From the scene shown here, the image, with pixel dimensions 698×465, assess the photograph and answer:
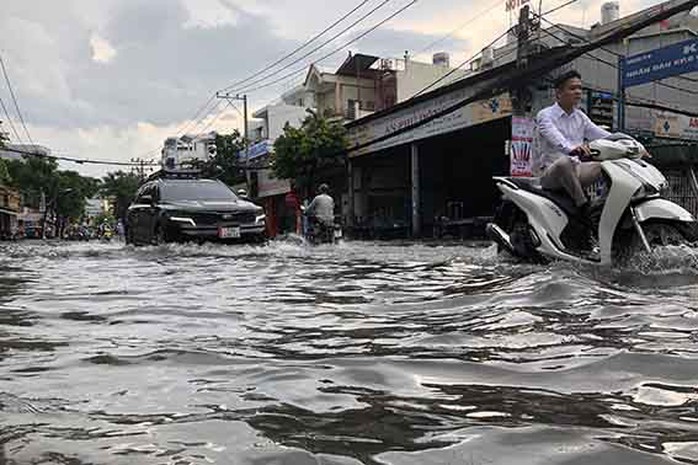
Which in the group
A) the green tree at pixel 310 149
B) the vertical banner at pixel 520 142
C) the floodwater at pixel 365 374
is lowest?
the floodwater at pixel 365 374

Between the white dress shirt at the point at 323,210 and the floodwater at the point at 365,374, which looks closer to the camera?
the floodwater at the point at 365,374

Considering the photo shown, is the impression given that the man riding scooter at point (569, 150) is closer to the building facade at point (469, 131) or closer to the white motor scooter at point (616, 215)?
the white motor scooter at point (616, 215)

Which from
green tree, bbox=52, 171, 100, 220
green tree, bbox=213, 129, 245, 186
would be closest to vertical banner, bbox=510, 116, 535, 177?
green tree, bbox=213, 129, 245, 186

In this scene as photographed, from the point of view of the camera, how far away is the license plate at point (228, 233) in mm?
10180

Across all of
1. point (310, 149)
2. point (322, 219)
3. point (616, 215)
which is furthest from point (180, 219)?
point (310, 149)

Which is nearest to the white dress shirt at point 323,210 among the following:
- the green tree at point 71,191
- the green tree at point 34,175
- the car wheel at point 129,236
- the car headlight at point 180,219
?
the car wheel at point 129,236

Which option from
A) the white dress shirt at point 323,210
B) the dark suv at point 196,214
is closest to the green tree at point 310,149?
the white dress shirt at point 323,210

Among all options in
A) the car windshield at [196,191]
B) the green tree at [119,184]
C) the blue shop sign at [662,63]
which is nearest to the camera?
the car windshield at [196,191]

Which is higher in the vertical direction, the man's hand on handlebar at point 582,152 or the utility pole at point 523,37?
the utility pole at point 523,37

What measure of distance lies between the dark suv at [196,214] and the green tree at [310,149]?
15.5 metres

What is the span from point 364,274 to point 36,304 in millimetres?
2733

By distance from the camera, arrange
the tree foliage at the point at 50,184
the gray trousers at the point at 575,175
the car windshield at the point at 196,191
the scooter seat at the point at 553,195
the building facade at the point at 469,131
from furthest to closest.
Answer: the tree foliage at the point at 50,184, the building facade at the point at 469,131, the car windshield at the point at 196,191, the scooter seat at the point at 553,195, the gray trousers at the point at 575,175

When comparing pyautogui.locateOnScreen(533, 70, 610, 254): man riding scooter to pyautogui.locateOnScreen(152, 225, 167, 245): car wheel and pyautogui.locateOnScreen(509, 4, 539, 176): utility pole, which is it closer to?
pyautogui.locateOnScreen(152, 225, 167, 245): car wheel

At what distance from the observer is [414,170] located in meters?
22.7
